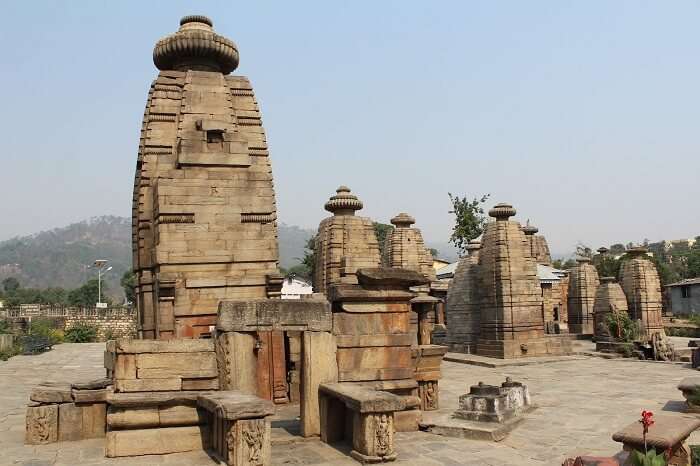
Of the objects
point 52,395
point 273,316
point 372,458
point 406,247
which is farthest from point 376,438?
point 406,247

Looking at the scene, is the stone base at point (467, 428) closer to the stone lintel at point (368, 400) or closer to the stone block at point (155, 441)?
the stone lintel at point (368, 400)

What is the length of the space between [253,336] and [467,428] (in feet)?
10.7

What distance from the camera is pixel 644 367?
62.4 ft

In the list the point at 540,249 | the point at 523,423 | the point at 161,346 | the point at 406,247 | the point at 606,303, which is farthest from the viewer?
the point at 540,249

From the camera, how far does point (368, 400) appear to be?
7254mm

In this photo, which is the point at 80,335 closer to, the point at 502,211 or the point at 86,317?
the point at 86,317

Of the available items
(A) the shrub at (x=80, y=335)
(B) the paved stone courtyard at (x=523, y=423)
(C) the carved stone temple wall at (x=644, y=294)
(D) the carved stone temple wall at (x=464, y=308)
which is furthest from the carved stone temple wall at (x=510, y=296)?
(A) the shrub at (x=80, y=335)

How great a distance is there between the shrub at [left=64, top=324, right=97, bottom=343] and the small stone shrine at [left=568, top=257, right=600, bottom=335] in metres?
29.3

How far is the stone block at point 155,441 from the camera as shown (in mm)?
7562

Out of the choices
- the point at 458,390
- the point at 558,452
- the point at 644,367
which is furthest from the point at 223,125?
the point at 644,367

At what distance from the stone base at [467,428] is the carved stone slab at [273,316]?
2133 millimetres

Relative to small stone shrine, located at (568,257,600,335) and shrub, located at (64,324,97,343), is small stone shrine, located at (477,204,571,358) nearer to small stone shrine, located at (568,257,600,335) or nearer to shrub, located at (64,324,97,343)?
small stone shrine, located at (568,257,600,335)

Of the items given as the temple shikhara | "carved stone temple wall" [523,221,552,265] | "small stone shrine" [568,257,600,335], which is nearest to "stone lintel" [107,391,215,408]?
the temple shikhara

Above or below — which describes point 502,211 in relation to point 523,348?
above
